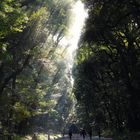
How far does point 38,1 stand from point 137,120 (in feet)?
51.0

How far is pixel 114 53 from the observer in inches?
1393

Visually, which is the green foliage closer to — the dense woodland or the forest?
the forest

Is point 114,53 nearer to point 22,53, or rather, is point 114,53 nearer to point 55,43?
point 55,43

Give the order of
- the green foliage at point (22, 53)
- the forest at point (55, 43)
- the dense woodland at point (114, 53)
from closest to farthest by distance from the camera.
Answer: the forest at point (55, 43) < the dense woodland at point (114, 53) < the green foliage at point (22, 53)

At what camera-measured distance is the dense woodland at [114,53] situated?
24922mm

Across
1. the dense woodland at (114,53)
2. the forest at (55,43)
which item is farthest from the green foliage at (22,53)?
the dense woodland at (114,53)

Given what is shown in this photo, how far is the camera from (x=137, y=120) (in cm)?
3756

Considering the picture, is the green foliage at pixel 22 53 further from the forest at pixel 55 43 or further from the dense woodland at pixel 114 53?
the dense woodland at pixel 114 53

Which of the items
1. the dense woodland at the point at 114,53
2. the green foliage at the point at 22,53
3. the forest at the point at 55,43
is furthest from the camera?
the green foliage at the point at 22,53

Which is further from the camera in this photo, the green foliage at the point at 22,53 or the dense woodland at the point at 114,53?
the green foliage at the point at 22,53

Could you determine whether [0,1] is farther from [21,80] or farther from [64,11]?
[64,11]

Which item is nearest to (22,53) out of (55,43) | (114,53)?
(114,53)

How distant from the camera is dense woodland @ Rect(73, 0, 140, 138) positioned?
2492 cm

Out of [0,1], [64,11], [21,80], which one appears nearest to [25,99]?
[21,80]
